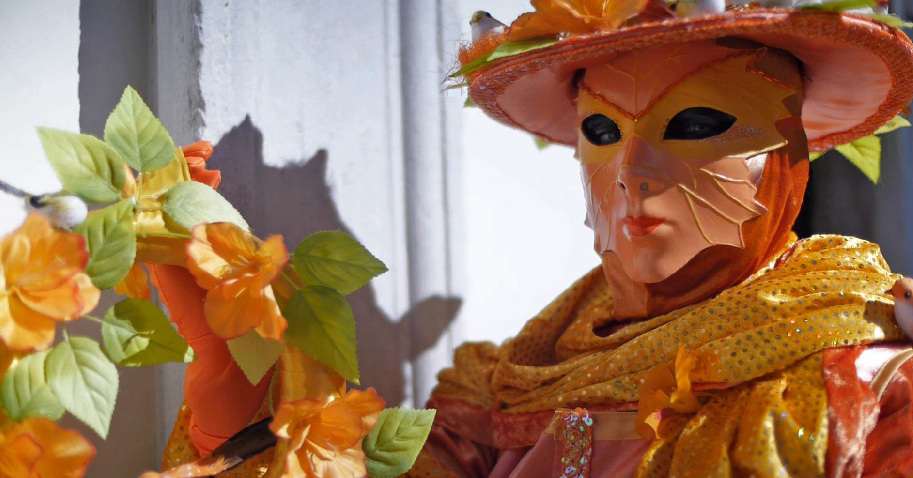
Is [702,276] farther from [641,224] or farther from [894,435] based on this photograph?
[894,435]

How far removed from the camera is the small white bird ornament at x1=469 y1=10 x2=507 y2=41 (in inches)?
47.5

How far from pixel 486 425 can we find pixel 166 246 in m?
0.61

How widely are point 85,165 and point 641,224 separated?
2.16 ft

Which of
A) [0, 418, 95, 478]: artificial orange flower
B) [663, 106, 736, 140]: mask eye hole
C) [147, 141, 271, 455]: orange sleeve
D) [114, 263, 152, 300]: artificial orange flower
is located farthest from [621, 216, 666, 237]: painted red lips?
[0, 418, 95, 478]: artificial orange flower

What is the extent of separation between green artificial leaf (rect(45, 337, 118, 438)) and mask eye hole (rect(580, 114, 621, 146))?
712 mm

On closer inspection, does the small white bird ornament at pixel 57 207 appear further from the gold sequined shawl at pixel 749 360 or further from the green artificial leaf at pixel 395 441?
the gold sequined shawl at pixel 749 360

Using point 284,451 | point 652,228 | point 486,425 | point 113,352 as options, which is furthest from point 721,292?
point 113,352

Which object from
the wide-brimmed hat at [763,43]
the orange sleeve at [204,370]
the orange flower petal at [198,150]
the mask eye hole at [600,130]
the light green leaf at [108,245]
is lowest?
the orange sleeve at [204,370]

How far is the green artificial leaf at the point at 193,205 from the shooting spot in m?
0.86

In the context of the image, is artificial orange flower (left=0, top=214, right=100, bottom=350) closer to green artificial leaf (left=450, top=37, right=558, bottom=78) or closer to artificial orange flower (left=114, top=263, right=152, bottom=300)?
artificial orange flower (left=114, top=263, right=152, bottom=300)

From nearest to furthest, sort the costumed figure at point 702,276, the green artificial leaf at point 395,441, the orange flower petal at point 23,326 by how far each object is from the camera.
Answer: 1. the orange flower petal at point 23,326
2. the green artificial leaf at point 395,441
3. the costumed figure at point 702,276

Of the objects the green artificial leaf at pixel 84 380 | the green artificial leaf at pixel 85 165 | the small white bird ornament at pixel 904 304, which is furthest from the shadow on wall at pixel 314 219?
the small white bird ornament at pixel 904 304

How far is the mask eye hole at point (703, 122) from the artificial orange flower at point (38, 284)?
0.73 m

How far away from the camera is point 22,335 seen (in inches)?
27.9
